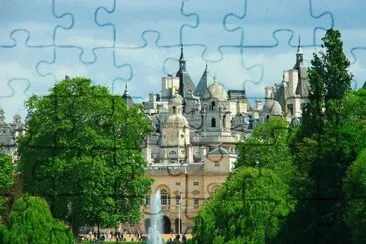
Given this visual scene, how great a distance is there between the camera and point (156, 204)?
8694 centimetres

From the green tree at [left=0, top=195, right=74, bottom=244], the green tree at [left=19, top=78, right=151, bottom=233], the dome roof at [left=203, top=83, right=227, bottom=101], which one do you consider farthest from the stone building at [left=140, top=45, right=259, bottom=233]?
the green tree at [left=0, top=195, right=74, bottom=244]

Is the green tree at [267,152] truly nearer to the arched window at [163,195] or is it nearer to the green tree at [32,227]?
the green tree at [32,227]

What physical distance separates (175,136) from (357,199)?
282ft

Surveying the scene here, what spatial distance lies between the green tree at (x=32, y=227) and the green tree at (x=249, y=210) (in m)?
4.12

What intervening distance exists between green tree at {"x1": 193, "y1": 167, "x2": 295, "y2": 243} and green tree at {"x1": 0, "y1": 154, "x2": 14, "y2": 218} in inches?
444

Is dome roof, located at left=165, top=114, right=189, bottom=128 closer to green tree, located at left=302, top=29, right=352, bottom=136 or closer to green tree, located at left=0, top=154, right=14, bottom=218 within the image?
green tree, located at left=0, top=154, right=14, bottom=218

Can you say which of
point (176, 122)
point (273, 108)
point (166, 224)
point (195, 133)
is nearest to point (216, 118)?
point (195, 133)

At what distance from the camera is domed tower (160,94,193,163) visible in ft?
421

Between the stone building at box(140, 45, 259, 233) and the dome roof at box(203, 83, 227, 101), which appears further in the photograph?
the dome roof at box(203, 83, 227, 101)

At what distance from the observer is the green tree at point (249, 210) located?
173 feet

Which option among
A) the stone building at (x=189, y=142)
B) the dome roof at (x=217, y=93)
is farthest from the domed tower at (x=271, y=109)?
the dome roof at (x=217, y=93)

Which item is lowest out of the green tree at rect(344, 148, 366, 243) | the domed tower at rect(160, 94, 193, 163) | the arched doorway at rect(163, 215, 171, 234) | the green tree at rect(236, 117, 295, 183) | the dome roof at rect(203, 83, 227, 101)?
the green tree at rect(344, 148, 366, 243)

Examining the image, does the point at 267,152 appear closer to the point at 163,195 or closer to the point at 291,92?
the point at 163,195

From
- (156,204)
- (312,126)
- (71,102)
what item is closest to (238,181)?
(312,126)
